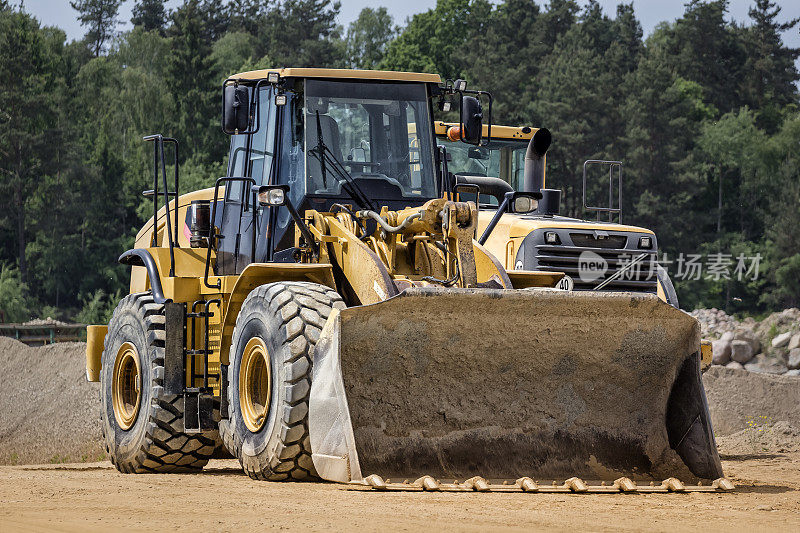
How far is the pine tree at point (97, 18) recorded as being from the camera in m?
94.4

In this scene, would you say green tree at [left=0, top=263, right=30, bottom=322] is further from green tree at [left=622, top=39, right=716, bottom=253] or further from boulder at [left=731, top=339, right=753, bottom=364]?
green tree at [left=622, top=39, right=716, bottom=253]

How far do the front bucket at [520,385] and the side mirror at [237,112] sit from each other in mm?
2233

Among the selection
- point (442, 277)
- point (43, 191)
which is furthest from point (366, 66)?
point (442, 277)

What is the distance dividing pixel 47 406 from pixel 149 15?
77330 mm

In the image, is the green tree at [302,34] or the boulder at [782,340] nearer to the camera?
the boulder at [782,340]

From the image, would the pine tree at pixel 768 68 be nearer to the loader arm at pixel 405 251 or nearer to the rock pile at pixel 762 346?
the rock pile at pixel 762 346

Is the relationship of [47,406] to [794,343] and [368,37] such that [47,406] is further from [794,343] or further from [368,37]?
[368,37]

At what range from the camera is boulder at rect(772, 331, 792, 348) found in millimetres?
37156

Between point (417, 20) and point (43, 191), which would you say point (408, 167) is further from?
point (417, 20)

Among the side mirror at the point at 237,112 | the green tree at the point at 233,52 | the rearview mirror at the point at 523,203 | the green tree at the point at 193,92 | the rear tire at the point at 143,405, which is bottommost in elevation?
the rear tire at the point at 143,405

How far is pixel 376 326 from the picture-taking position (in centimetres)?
822

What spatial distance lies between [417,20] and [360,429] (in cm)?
7809

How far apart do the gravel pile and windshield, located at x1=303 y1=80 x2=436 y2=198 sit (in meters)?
8.52

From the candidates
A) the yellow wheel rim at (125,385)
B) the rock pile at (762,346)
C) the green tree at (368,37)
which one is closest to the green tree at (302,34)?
the green tree at (368,37)
